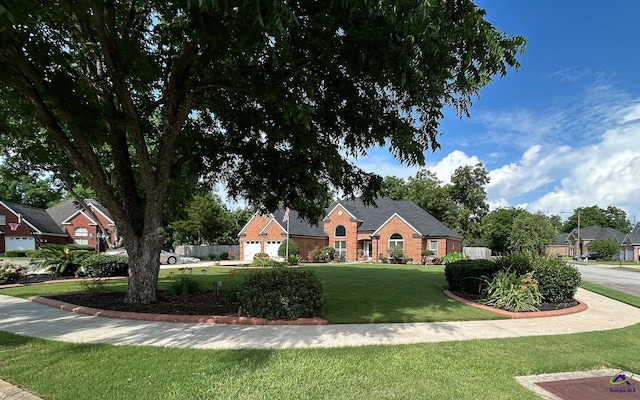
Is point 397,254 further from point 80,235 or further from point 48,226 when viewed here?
point 48,226

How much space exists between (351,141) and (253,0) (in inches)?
183

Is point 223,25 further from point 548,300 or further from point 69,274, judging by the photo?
point 69,274

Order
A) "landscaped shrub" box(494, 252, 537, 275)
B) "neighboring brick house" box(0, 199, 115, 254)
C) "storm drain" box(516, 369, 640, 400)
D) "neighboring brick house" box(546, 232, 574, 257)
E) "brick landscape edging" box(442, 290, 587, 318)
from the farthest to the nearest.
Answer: "neighboring brick house" box(546, 232, 574, 257)
"neighboring brick house" box(0, 199, 115, 254)
"landscaped shrub" box(494, 252, 537, 275)
"brick landscape edging" box(442, 290, 587, 318)
"storm drain" box(516, 369, 640, 400)

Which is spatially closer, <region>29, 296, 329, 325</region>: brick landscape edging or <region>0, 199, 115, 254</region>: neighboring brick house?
<region>29, 296, 329, 325</region>: brick landscape edging

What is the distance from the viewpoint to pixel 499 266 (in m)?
11.7

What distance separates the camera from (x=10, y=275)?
13.7 meters

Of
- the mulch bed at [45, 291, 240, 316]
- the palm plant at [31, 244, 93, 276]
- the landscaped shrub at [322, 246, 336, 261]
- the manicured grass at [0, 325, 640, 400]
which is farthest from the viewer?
the landscaped shrub at [322, 246, 336, 261]

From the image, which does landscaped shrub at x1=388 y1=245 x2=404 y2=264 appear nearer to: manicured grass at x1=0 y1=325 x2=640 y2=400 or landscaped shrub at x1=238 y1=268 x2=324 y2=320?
landscaped shrub at x1=238 y1=268 x2=324 y2=320

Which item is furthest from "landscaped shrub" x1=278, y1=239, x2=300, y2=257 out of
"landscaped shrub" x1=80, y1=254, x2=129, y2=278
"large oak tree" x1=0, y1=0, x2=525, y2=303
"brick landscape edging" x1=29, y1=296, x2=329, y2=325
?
"brick landscape edging" x1=29, y1=296, x2=329, y2=325

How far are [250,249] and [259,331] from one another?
35.6 m

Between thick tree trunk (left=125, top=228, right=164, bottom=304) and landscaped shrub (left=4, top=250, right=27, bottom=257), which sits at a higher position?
thick tree trunk (left=125, top=228, right=164, bottom=304)

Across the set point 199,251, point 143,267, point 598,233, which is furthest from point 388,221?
point 598,233

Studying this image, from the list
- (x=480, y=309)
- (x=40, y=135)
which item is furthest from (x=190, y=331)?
(x=40, y=135)

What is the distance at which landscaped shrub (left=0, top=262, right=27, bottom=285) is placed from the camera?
44.5 feet
